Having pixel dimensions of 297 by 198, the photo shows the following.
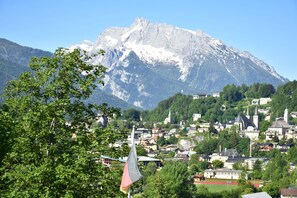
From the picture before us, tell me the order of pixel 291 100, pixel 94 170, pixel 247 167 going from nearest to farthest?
pixel 94 170, pixel 247 167, pixel 291 100

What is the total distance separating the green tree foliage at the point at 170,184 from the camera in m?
37.9

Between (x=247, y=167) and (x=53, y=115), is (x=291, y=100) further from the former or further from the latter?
(x=53, y=115)

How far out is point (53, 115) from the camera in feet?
42.3

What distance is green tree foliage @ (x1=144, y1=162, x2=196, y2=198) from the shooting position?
37.9 meters

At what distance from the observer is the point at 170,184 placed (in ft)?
146

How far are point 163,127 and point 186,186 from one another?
7967 centimetres

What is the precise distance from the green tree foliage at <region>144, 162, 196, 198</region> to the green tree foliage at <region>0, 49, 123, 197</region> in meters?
23.4

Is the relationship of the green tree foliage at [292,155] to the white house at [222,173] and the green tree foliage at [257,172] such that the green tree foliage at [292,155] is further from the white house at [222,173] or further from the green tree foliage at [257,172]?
the white house at [222,173]

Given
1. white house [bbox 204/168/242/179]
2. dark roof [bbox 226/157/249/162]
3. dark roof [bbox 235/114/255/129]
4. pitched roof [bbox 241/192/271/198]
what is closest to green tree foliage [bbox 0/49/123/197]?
pitched roof [bbox 241/192/271/198]

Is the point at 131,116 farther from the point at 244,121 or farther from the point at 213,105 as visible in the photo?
the point at 244,121

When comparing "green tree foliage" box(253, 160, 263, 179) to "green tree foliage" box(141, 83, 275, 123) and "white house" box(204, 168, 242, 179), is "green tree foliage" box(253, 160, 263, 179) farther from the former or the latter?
"green tree foliage" box(141, 83, 275, 123)

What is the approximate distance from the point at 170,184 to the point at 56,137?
32.4 metres

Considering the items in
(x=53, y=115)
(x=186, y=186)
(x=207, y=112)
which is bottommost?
(x=186, y=186)

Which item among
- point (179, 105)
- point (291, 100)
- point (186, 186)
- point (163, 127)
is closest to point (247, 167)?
point (186, 186)
